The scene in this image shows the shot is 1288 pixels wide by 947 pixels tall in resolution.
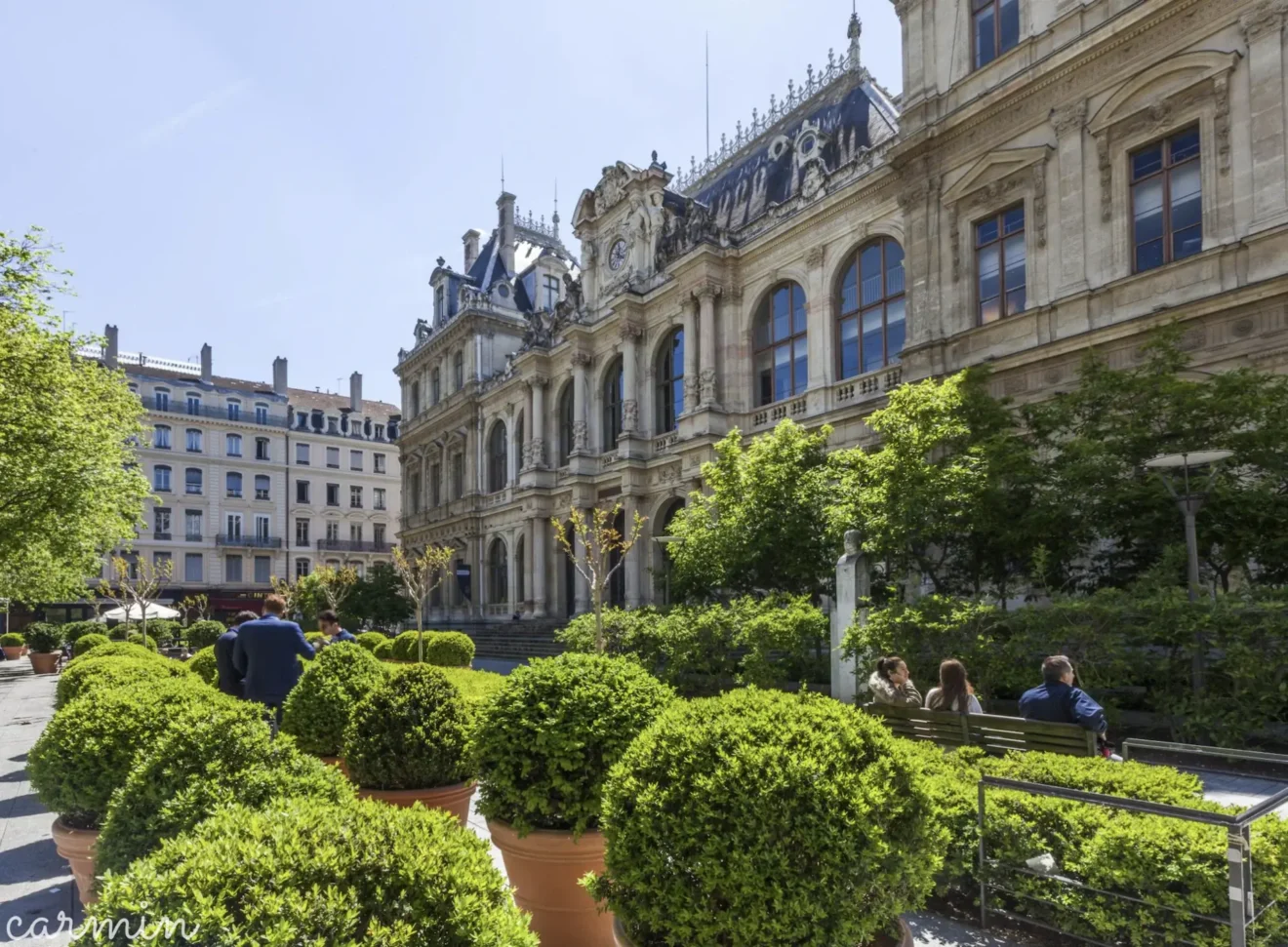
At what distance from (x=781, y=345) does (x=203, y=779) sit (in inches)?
920

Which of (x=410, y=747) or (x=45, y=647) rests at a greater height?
(x=410, y=747)

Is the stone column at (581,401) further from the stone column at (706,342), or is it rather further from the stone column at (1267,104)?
the stone column at (1267,104)

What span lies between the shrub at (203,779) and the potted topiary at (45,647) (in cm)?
3282

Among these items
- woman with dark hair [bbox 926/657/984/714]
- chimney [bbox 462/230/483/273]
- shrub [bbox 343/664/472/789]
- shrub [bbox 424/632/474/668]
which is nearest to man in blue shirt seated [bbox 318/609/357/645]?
shrub [bbox 343/664/472/789]

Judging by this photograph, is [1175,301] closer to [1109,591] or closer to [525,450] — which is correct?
[1109,591]

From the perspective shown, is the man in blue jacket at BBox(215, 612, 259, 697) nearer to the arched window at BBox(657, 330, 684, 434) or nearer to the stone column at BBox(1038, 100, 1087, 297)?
the stone column at BBox(1038, 100, 1087, 297)

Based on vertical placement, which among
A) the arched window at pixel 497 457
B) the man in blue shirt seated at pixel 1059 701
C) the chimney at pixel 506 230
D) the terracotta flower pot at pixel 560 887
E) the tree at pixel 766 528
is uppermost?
the chimney at pixel 506 230

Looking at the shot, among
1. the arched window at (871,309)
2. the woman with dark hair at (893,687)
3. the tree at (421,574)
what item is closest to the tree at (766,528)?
the arched window at (871,309)

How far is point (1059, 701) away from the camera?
7.25 metres

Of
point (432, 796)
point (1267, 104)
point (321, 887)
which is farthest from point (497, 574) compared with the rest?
point (321, 887)

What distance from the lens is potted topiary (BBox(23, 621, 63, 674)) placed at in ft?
99.2

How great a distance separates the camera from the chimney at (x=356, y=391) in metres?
65.3

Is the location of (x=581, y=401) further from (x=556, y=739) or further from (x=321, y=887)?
(x=321, y=887)

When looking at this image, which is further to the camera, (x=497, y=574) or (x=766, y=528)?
(x=497, y=574)
